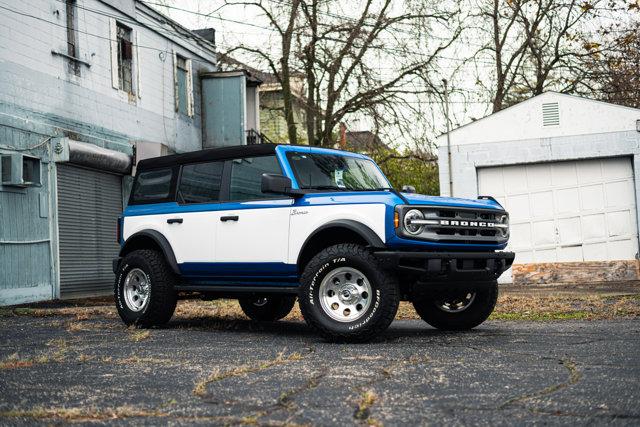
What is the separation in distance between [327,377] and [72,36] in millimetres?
12703

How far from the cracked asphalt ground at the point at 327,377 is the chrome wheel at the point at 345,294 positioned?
325 millimetres

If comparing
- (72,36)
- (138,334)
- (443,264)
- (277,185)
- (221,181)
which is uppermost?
(72,36)

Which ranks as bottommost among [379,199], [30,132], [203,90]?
[379,199]

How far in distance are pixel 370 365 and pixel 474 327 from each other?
323 centimetres

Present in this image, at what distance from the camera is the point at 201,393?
5.03 m

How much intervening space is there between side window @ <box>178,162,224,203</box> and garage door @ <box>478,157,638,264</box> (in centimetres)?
994

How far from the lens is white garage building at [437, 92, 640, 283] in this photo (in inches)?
683

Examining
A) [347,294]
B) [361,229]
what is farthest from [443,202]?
[347,294]

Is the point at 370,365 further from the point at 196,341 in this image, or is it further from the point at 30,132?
the point at 30,132

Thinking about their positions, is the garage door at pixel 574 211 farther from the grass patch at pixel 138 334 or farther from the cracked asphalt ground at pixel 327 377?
the grass patch at pixel 138 334

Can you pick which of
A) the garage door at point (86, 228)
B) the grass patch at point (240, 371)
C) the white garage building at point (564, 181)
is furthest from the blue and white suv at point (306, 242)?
the white garage building at point (564, 181)

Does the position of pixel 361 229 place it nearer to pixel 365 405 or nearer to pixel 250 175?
pixel 250 175

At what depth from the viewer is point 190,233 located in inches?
362

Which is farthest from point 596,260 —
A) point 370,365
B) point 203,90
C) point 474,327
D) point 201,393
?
point 201,393
